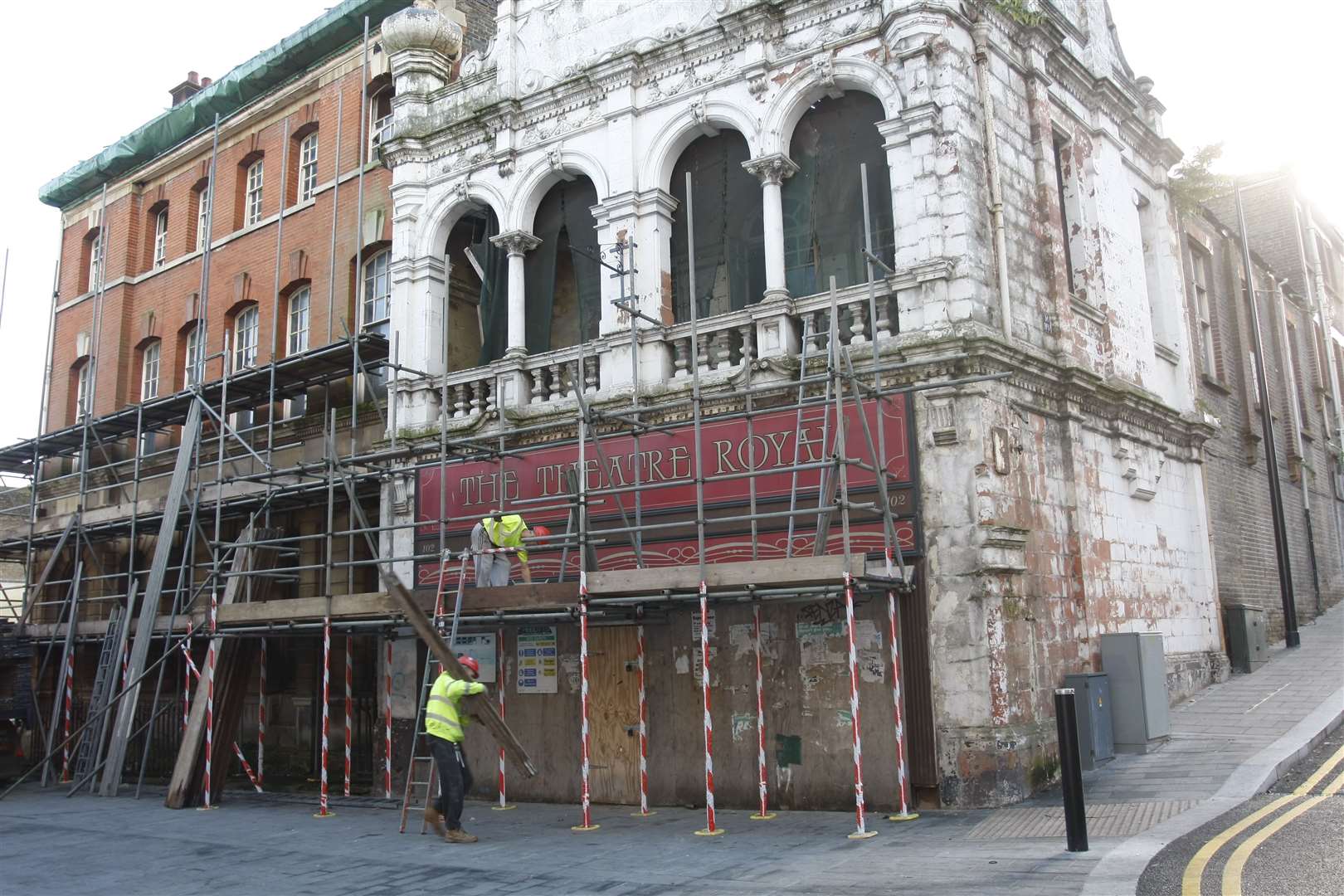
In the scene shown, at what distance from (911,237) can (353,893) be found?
28.0 feet

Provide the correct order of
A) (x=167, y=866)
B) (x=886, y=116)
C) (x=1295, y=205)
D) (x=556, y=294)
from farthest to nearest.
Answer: (x=1295, y=205) < (x=556, y=294) < (x=886, y=116) < (x=167, y=866)

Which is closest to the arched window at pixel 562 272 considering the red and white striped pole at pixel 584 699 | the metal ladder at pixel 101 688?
the red and white striped pole at pixel 584 699

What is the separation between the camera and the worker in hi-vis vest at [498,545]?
12.7 m

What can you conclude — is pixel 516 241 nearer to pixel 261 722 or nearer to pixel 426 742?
pixel 426 742

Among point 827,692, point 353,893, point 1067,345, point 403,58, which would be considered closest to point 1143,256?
point 1067,345

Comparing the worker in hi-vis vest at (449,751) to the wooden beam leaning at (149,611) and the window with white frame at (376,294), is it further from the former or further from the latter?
the window with white frame at (376,294)

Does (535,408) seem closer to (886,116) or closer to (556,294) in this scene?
(556,294)

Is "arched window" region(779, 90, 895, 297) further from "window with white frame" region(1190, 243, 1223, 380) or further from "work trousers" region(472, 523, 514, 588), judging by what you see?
"window with white frame" region(1190, 243, 1223, 380)

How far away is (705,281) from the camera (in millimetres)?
14695

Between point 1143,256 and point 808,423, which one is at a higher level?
point 1143,256

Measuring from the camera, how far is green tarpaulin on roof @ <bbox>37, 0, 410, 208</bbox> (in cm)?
1970

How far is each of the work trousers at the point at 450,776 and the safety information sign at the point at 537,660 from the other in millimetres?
3141

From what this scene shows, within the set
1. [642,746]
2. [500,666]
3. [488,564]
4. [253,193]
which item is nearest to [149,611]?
[500,666]

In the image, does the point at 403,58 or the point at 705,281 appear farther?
the point at 403,58
